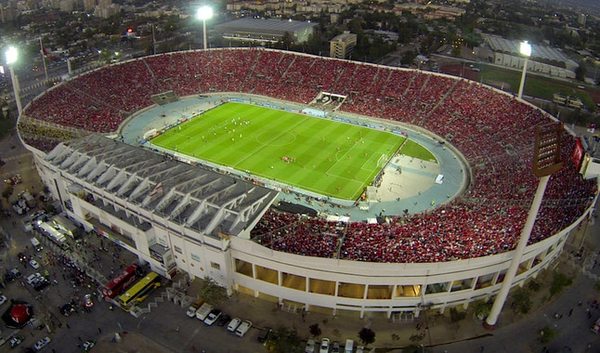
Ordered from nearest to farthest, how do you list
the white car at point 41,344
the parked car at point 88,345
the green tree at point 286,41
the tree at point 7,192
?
the parked car at point 88,345 → the white car at point 41,344 → the tree at point 7,192 → the green tree at point 286,41

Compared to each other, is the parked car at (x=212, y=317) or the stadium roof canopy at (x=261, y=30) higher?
the stadium roof canopy at (x=261, y=30)

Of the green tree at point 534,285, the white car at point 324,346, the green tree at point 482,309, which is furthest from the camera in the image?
the green tree at point 534,285

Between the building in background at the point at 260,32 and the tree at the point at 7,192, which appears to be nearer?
the tree at the point at 7,192

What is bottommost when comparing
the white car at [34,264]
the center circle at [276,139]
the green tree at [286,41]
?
the white car at [34,264]

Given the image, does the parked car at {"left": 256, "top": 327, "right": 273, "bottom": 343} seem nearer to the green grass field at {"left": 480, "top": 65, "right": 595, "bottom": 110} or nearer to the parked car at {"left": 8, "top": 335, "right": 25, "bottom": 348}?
the parked car at {"left": 8, "top": 335, "right": 25, "bottom": 348}

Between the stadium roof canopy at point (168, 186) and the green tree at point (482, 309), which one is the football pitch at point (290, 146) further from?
the green tree at point (482, 309)

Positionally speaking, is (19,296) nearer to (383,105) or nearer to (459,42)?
(383,105)

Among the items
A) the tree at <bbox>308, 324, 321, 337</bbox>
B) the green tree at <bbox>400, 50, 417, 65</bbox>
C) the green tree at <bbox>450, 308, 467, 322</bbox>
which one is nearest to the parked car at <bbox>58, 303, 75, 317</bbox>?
the tree at <bbox>308, 324, 321, 337</bbox>

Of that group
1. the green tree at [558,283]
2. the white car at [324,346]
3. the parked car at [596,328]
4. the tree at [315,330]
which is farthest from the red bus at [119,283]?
the parked car at [596,328]
